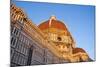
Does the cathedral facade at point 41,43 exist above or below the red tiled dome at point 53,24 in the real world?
below

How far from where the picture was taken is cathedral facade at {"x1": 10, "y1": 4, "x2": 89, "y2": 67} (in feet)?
7.57

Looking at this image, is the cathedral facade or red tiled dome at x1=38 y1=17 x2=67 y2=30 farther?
red tiled dome at x1=38 y1=17 x2=67 y2=30

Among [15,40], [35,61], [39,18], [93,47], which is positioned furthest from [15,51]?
[93,47]

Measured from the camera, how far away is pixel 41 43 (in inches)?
97.3

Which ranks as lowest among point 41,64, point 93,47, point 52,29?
point 41,64

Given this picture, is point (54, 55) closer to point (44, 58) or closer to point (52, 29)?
point (44, 58)

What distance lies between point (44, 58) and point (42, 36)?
10.3 inches

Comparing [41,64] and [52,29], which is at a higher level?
[52,29]

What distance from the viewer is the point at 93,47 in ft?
8.99

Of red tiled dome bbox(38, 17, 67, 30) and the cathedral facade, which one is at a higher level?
red tiled dome bbox(38, 17, 67, 30)

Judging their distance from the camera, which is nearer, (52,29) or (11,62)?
(11,62)

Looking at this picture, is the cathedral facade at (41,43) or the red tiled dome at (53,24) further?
the red tiled dome at (53,24)

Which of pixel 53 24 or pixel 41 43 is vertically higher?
pixel 53 24

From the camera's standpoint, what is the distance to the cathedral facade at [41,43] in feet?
7.57
